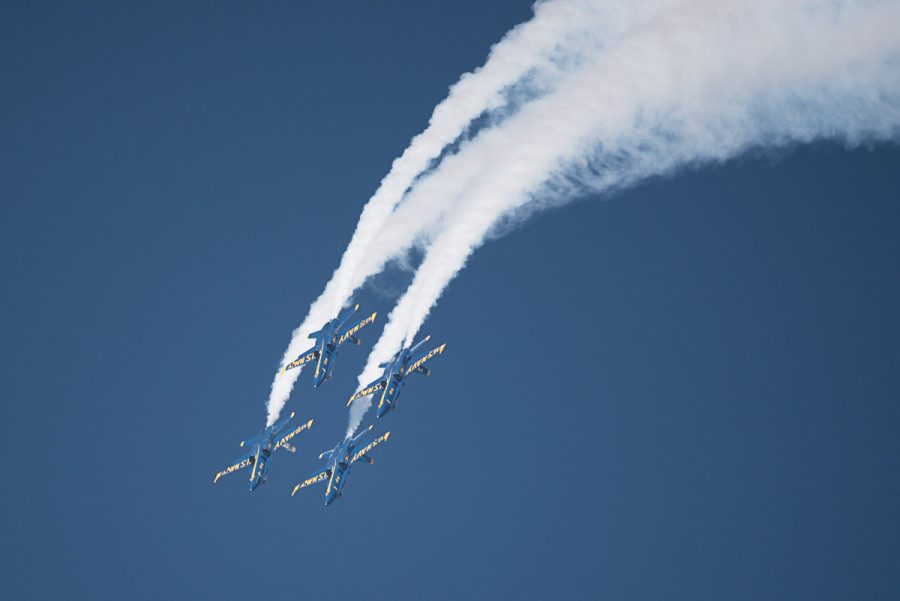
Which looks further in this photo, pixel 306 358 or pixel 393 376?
pixel 306 358

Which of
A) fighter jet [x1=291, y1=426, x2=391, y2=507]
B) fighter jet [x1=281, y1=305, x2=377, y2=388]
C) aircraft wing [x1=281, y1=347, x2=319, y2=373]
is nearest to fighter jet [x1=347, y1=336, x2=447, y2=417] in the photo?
fighter jet [x1=281, y1=305, x2=377, y2=388]

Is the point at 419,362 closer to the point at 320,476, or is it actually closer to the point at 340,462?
the point at 340,462

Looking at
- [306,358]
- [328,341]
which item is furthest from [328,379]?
[328,341]

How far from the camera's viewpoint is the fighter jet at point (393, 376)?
43906 mm

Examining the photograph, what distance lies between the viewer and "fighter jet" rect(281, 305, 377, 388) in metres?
45.2

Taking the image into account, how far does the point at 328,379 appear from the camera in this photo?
4731cm

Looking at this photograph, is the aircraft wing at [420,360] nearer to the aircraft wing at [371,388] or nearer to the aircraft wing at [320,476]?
the aircraft wing at [371,388]

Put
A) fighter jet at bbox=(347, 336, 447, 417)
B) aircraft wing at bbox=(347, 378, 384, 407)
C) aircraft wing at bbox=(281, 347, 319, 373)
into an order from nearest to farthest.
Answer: fighter jet at bbox=(347, 336, 447, 417) < aircraft wing at bbox=(347, 378, 384, 407) < aircraft wing at bbox=(281, 347, 319, 373)

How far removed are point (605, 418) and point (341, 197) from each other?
23463 millimetres

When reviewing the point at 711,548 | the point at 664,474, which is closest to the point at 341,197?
the point at 664,474

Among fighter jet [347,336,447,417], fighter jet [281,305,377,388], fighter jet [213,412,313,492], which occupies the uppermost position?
fighter jet [281,305,377,388]

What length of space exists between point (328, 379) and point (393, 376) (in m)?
4.34

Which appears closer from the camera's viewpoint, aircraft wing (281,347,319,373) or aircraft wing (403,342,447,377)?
aircraft wing (403,342,447,377)

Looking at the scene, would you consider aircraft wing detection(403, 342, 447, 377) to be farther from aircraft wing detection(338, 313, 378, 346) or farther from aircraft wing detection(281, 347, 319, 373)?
aircraft wing detection(281, 347, 319, 373)
